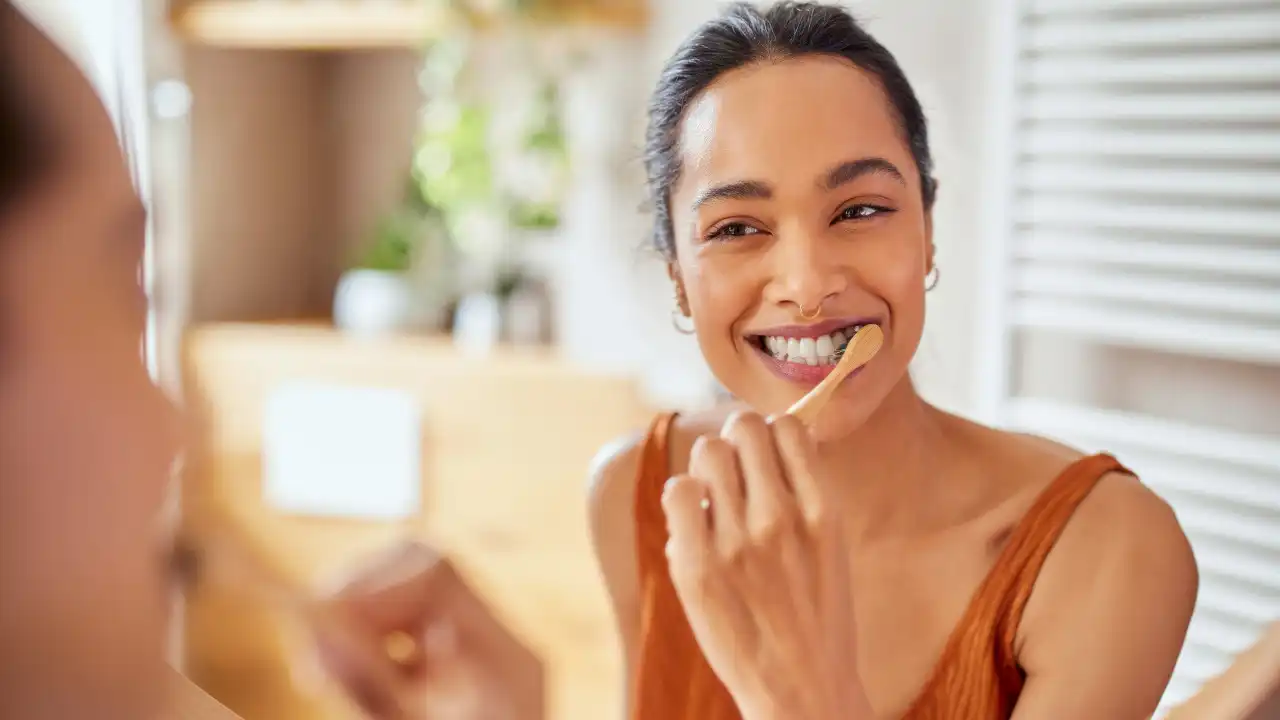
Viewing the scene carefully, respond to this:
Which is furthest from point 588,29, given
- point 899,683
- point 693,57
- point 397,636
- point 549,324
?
point 397,636

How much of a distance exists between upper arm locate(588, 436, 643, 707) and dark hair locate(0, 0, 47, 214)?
19.7 inches

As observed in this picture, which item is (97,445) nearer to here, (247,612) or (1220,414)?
(1220,414)

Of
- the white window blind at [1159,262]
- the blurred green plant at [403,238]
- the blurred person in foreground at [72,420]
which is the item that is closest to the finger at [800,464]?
the blurred person in foreground at [72,420]

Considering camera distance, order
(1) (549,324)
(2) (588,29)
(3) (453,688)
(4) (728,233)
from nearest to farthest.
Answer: (3) (453,688), (4) (728,233), (2) (588,29), (1) (549,324)

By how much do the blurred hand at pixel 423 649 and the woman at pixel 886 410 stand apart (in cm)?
14

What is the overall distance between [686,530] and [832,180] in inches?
7.3

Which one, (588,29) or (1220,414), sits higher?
(588,29)

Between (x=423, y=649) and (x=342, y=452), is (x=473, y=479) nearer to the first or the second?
(x=342, y=452)

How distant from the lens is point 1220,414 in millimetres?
922

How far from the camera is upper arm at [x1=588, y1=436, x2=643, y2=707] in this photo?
71 cm

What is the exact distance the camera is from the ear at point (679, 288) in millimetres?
610

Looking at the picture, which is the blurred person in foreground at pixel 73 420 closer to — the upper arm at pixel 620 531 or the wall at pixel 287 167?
the upper arm at pixel 620 531

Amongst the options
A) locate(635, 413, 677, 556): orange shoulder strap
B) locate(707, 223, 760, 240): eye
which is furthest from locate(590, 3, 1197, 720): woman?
locate(635, 413, 677, 556): orange shoulder strap

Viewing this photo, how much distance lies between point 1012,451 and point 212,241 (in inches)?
62.9
